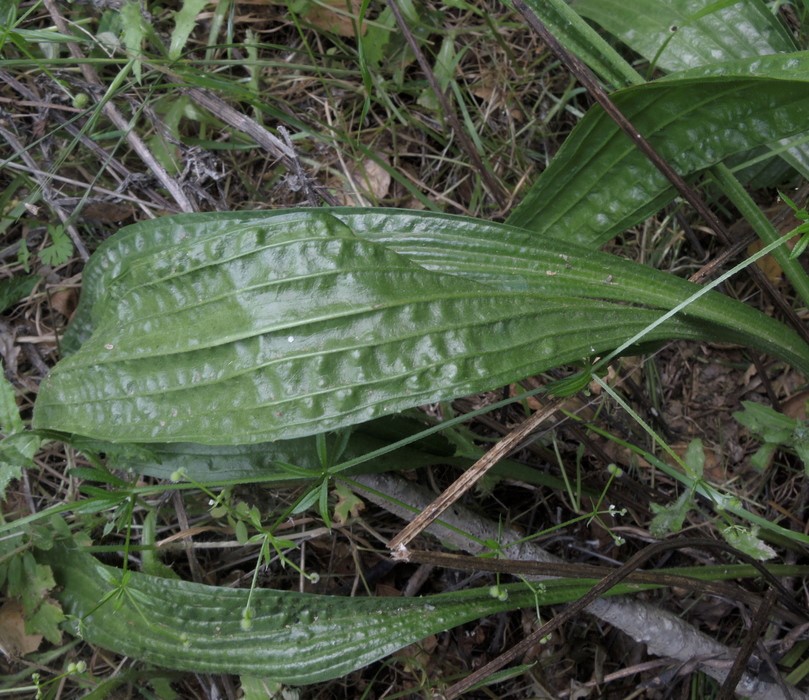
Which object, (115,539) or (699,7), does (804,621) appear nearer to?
(699,7)

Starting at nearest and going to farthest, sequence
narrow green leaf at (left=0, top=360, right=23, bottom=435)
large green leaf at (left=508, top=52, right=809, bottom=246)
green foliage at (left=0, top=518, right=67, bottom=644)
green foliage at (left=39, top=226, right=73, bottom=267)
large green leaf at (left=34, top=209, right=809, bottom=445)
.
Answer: large green leaf at (left=34, top=209, right=809, bottom=445) < large green leaf at (left=508, top=52, right=809, bottom=246) < narrow green leaf at (left=0, top=360, right=23, bottom=435) < green foliage at (left=0, top=518, right=67, bottom=644) < green foliage at (left=39, top=226, right=73, bottom=267)

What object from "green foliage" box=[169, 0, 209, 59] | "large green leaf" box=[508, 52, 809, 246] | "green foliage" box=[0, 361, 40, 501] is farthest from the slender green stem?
"green foliage" box=[0, 361, 40, 501]

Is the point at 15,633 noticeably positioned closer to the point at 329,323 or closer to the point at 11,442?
the point at 11,442

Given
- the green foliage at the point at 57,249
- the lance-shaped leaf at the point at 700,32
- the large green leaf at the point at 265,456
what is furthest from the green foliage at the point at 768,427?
the green foliage at the point at 57,249

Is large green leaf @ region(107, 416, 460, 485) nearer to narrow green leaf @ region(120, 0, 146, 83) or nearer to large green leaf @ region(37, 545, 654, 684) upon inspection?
large green leaf @ region(37, 545, 654, 684)

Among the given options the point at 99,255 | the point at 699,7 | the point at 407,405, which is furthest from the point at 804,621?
the point at 99,255
